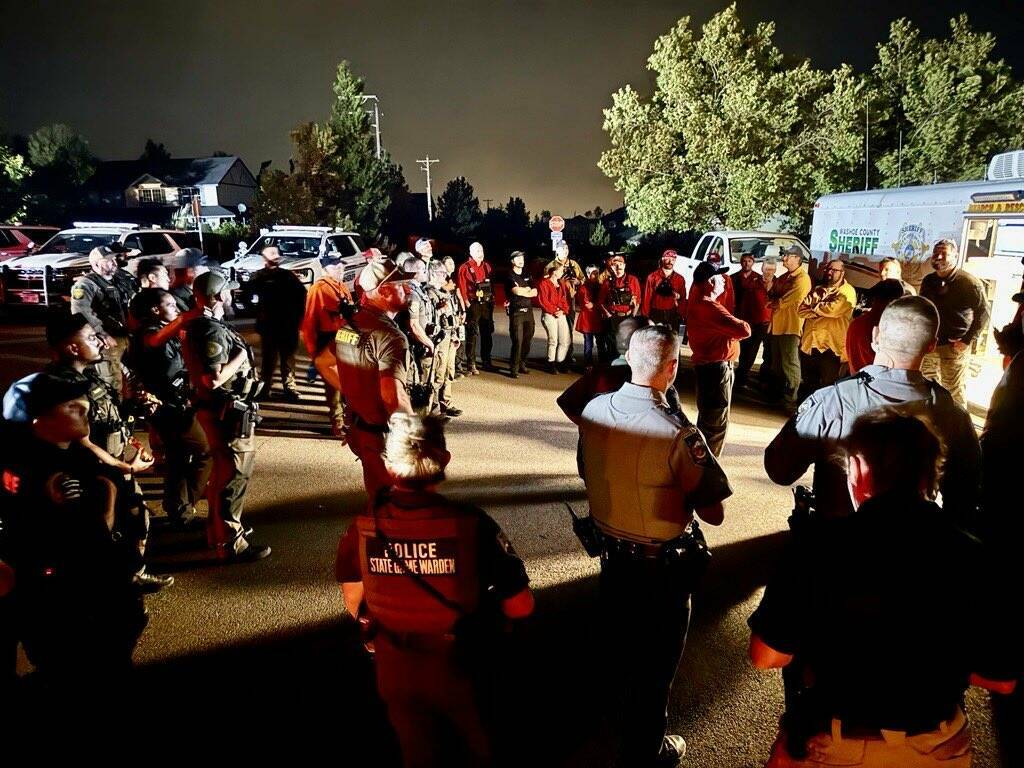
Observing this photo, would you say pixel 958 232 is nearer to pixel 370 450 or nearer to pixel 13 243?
pixel 370 450

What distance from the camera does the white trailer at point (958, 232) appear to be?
28.4 feet

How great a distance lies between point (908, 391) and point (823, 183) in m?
24.6

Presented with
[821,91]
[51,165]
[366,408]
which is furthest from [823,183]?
[51,165]

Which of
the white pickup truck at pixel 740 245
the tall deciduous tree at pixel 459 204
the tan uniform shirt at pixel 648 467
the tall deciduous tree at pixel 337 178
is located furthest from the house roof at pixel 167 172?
the tan uniform shirt at pixel 648 467

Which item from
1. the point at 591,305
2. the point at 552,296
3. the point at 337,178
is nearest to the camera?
the point at 552,296

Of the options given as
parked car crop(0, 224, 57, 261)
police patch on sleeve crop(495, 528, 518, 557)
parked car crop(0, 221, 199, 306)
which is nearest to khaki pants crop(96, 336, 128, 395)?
police patch on sleeve crop(495, 528, 518, 557)

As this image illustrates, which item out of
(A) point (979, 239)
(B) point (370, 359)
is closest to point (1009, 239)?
(A) point (979, 239)

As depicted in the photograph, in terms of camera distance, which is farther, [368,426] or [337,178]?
[337,178]

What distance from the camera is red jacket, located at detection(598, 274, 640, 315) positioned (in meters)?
10.5

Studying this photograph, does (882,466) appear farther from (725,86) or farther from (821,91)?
(821,91)

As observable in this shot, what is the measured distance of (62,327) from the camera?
3850 millimetres

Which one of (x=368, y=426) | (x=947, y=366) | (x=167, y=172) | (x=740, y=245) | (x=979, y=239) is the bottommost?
(x=368, y=426)

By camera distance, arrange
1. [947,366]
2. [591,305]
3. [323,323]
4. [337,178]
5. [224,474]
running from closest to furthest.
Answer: [224,474], [323,323], [947,366], [591,305], [337,178]

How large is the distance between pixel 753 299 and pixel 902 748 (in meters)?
8.20
